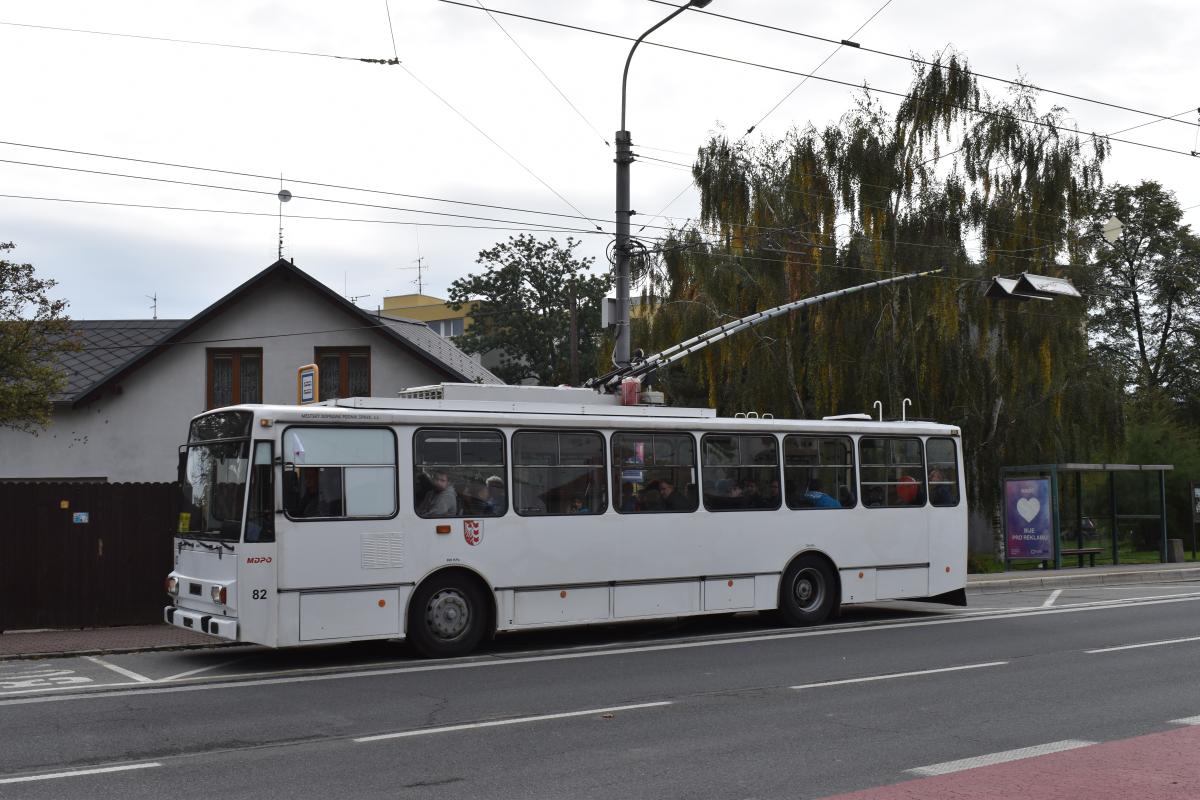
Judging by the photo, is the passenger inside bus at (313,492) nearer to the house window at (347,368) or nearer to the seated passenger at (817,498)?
the seated passenger at (817,498)

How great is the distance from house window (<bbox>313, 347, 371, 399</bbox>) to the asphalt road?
14249 mm

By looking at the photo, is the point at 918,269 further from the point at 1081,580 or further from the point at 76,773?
the point at 76,773

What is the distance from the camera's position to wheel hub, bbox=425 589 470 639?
13.1m

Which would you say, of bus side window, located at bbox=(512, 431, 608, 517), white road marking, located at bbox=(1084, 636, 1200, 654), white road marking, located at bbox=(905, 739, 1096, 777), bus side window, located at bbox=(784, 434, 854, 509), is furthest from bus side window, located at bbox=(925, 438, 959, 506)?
white road marking, located at bbox=(905, 739, 1096, 777)

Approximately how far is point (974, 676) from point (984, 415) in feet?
63.0

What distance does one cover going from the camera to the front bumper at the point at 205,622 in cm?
1186

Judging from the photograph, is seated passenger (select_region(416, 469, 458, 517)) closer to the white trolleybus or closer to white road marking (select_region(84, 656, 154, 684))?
the white trolleybus

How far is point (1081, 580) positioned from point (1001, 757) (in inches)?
726

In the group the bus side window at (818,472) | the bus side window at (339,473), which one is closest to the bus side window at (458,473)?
the bus side window at (339,473)

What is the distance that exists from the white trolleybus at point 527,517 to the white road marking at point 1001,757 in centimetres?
657

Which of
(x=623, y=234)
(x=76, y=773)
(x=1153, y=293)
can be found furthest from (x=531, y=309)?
(x=76, y=773)

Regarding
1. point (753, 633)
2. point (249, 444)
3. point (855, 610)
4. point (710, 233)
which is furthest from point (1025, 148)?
point (249, 444)

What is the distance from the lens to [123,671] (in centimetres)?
1235

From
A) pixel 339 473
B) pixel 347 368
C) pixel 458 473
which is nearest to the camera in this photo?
pixel 339 473
